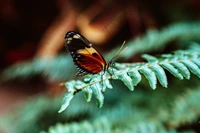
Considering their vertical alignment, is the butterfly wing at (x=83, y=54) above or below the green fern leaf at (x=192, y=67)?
above

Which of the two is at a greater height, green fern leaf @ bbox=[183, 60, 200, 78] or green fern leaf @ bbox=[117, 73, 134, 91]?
green fern leaf @ bbox=[117, 73, 134, 91]

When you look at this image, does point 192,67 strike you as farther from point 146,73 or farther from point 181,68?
point 146,73

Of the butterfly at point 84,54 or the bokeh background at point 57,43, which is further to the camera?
the bokeh background at point 57,43

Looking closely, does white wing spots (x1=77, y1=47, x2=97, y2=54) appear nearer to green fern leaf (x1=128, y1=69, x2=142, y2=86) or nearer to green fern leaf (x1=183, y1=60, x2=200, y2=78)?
green fern leaf (x1=128, y1=69, x2=142, y2=86)

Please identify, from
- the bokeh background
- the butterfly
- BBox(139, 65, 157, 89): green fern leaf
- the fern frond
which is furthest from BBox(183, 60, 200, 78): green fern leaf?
the bokeh background

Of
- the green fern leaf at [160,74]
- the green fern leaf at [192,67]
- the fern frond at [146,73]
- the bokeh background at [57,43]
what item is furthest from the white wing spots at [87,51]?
the bokeh background at [57,43]

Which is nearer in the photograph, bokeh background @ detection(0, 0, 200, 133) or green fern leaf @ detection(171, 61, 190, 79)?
green fern leaf @ detection(171, 61, 190, 79)

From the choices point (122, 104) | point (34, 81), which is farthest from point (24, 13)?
point (122, 104)

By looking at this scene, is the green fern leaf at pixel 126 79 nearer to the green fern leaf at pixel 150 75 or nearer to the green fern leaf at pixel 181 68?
the green fern leaf at pixel 150 75
